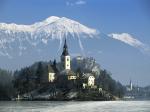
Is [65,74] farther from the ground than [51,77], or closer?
farther from the ground

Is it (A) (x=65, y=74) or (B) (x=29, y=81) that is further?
(A) (x=65, y=74)

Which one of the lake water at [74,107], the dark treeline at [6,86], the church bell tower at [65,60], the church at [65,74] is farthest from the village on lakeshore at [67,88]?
the lake water at [74,107]

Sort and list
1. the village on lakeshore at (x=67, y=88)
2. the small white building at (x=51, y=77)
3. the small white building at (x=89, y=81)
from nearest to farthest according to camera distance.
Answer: the village on lakeshore at (x=67, y=88) < the small white building at (x=89, y=81) < the small white building at (x=51, y=77)

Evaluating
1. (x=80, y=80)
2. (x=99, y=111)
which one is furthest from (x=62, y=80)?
(x=99, y=111)

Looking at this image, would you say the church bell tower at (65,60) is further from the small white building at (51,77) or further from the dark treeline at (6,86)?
the dark treeline at (6,86)

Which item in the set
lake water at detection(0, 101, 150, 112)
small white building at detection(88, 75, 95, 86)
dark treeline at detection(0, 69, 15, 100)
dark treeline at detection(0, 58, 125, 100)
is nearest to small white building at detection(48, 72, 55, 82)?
dark treeline at detection(0, 58, 125, 100)

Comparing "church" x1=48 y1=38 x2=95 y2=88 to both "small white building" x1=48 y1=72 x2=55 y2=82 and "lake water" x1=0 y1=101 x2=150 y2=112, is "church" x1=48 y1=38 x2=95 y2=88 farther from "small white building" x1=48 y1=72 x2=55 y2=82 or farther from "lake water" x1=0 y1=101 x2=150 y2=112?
"lake water" x1=0 y1=101 x2=150 y2=112

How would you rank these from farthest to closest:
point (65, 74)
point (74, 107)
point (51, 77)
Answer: point (51, 77) → point (65, 74) → point (74, 107)

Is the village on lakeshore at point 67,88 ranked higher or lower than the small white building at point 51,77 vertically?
lower

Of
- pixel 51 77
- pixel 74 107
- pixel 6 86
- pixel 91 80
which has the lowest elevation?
pixel 74 107

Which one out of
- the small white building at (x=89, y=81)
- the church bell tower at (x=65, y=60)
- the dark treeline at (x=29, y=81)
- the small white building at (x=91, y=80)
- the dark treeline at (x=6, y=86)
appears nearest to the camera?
the dark treeline at (x=6, y=86)

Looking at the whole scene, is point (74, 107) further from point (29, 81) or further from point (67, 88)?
point (29, 81)

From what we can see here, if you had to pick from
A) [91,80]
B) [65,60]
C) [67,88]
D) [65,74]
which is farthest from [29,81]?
[65,60]

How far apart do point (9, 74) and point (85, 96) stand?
2076cm
